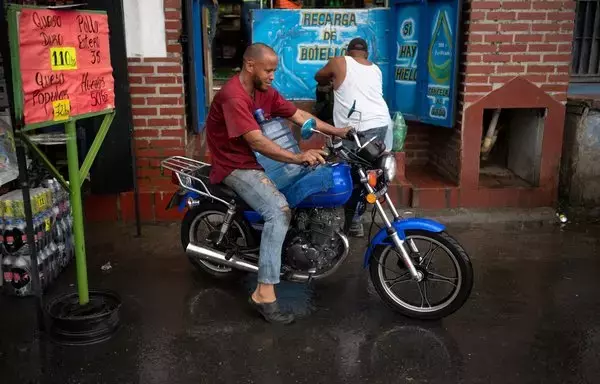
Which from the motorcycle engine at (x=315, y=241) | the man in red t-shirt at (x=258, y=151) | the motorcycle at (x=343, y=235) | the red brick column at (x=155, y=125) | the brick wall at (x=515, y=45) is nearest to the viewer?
the man in red t-shirt at (x=258, y=151)

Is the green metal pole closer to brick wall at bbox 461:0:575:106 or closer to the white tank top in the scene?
the white tank top

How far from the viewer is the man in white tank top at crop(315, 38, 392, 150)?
583cm

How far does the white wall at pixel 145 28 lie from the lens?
19.8ft

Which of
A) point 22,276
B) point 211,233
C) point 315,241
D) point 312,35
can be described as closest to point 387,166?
point 315,241

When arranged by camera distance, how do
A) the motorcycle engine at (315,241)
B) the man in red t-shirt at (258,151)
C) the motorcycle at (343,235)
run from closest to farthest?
the man in red t-shirt at (258,151), the motorcycle at (343,235), the motorcycle engine at (315,241)

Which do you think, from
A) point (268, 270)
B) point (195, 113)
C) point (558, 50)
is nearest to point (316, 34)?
point (195, 113)

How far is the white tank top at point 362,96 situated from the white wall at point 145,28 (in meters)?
1.83

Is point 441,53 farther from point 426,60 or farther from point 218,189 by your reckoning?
point 218,189

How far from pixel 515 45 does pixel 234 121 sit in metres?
3.74

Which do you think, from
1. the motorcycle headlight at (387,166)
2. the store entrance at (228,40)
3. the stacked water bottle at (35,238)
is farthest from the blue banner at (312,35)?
the motorcycle headlight at (387,166)

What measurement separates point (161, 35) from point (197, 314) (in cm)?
301

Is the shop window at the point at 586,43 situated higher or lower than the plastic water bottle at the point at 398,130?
higher

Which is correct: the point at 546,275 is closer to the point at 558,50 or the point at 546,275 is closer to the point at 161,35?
the point at 558,50

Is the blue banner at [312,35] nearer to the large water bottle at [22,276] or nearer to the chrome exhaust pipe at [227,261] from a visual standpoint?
the chrome exhaust pipe at [227,261]
